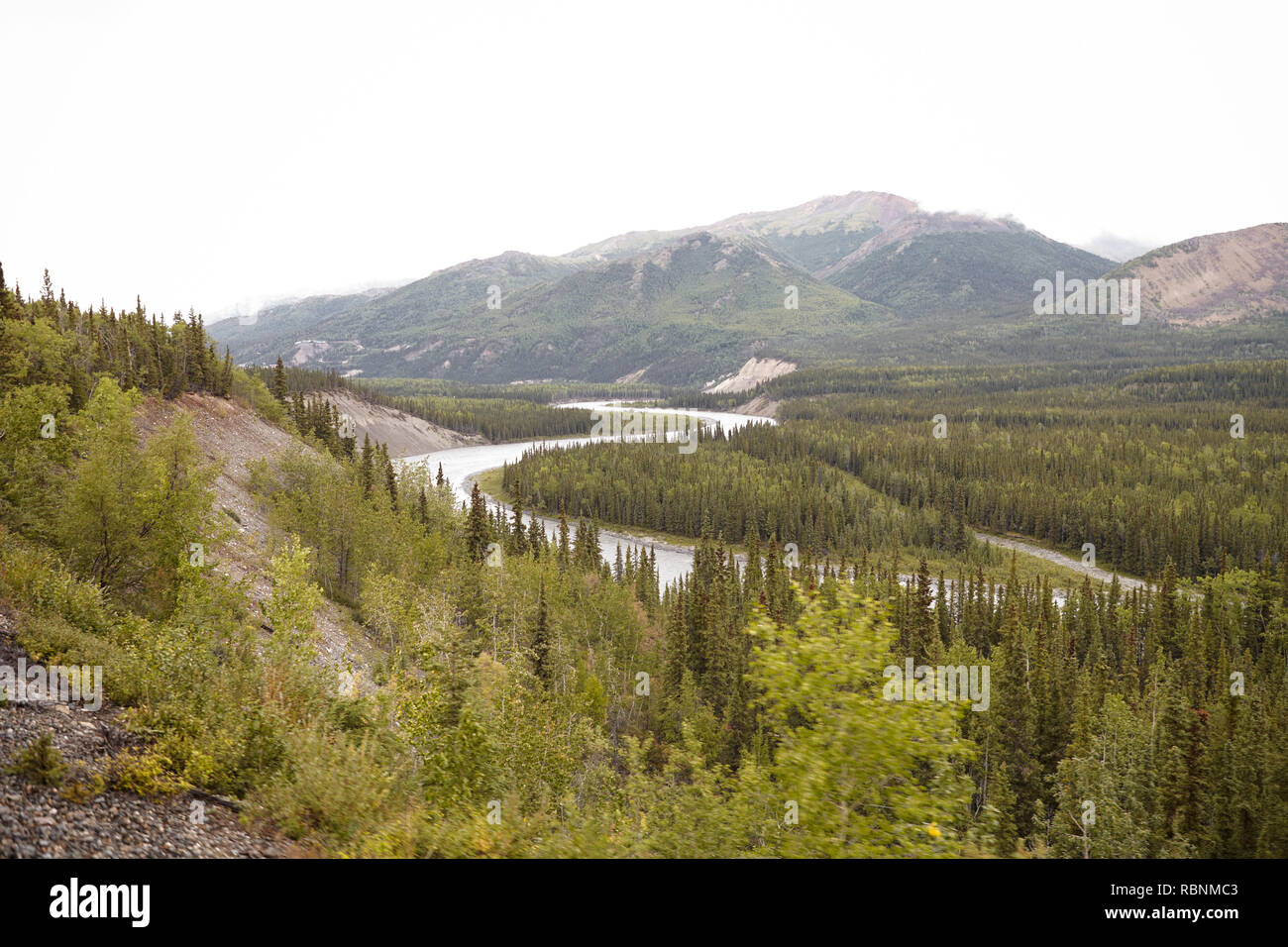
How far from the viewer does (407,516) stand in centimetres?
7075

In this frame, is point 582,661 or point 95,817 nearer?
point 95,817

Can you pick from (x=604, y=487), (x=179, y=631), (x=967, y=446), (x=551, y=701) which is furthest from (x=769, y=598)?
(x=967, y=446)

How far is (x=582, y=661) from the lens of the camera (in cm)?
5481

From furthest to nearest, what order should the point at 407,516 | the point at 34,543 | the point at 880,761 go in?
the point at 407,516, the point at 34,543, the point at 880,761

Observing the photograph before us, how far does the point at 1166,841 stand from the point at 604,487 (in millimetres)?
121612

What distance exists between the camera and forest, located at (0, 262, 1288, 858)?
1294cm

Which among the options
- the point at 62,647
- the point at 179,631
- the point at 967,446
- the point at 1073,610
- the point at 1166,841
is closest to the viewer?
the point at 62,647

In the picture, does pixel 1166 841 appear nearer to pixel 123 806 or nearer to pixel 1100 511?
pixel 123 806

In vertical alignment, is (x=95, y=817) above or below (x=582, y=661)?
above

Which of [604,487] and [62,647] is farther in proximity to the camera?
[604,487]

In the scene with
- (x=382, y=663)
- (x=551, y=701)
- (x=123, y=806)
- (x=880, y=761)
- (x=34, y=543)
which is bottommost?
(x=551, y=701)

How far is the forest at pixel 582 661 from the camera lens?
12.9 meters

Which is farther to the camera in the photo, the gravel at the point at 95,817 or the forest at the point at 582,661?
the forest at the point at 582,661

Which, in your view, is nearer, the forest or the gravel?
the gravel
